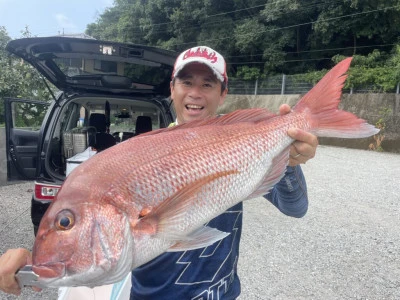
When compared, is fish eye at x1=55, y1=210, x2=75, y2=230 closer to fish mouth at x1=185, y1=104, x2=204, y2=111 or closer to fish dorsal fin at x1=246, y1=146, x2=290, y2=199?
fish dorsal fin at x1=246, y1=146, x2=290, y2=199

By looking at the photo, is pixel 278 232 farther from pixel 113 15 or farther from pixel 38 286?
pixel 113 15

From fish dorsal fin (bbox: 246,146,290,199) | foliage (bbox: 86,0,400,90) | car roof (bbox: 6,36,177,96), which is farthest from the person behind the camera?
foliage (bbox: 86,0,400,90)

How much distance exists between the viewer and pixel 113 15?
136ft

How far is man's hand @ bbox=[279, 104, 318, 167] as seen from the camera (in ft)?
4.56

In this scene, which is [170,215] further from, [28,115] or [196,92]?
[28,115]

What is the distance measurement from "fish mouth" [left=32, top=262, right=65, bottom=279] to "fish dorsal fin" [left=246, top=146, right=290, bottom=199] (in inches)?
27.3

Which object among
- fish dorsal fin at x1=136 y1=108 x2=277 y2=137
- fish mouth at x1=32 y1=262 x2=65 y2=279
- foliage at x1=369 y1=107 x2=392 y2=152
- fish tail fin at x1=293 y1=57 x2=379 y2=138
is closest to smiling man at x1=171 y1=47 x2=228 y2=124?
fish dorsal fin at x1=136 y1=108 x2=277 y2=137

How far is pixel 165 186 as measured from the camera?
A: 113 cm

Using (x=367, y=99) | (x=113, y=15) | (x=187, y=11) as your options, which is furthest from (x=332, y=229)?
(x=113, y=15)

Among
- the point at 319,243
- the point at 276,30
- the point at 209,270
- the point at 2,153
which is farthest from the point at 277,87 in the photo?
the point at 209,270

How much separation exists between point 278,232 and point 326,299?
1535 mm

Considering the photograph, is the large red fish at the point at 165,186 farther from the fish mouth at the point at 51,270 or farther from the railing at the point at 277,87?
the railing at the point at 277,87

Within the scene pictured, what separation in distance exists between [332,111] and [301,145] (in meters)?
0.21

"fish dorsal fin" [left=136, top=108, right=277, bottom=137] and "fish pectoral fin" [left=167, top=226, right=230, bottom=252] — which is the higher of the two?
"fish dorsal fin" [left=136, top=108, right=277, bottom=137]
